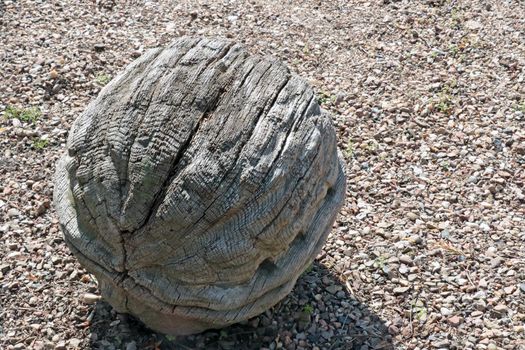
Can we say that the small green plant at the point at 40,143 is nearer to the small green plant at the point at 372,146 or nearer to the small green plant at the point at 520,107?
the small green plant at the point at 372,146

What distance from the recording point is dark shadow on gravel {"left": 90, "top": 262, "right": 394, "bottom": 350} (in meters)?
4.00

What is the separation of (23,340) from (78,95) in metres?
2.50

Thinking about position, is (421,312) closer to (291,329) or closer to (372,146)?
(291,329)

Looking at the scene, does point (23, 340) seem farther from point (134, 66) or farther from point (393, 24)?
point (393, 24)

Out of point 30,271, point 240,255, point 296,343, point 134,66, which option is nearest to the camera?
point 240,255

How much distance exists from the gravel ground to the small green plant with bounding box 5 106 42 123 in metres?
0.02

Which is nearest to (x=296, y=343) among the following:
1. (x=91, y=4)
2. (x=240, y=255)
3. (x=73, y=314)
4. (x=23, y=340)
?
(x=240, y=255)

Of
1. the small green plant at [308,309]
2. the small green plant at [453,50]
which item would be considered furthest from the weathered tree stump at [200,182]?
the small green plant at [453,50]

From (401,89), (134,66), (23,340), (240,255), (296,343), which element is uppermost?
(134,66)

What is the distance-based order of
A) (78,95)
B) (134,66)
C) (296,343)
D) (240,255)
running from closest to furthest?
(240,255), (134,66), (296,343), (78,95)

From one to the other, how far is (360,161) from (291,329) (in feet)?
5.94

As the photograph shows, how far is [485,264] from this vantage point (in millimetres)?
4707

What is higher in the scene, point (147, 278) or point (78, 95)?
point (147, 278)

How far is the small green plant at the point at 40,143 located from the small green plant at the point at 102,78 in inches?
33.8
